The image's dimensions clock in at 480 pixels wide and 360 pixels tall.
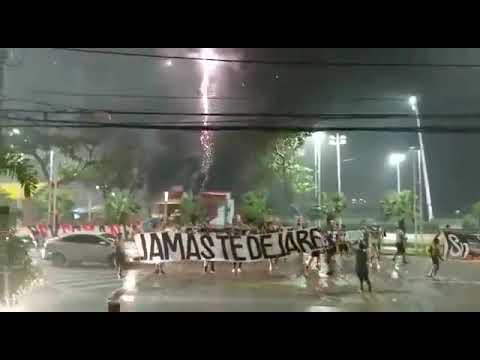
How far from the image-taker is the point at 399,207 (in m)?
6.98

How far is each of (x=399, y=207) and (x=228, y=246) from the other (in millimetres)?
2572

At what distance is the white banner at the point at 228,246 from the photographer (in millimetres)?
6816

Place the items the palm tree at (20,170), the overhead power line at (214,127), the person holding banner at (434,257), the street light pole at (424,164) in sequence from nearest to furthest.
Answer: the palm tree at (20,170)
the overhead power line at (214,127)
the person holding banner at (434,257)
the street light pole at (424,164)

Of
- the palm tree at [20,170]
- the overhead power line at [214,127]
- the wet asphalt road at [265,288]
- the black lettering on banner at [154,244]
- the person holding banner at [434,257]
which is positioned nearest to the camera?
the palm tree at [20,170]

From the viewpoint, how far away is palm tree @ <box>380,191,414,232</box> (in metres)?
6.93

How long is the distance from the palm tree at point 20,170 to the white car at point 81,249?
949 millimetres

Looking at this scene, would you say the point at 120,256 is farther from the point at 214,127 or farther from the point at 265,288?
the point at 214,127

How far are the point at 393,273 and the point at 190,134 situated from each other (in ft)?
11.7

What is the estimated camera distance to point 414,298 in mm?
6660

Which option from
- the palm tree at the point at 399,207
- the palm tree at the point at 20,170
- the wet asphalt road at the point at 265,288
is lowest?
the wet asphalt road at the point at 265,288

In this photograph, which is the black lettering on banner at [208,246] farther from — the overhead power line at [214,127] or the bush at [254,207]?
the overhead power line at [214,127]

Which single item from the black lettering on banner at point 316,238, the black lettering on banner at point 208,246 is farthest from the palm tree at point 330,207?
the black lettering on banner at point 208,246

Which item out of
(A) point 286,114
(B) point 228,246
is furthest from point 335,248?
(A) point 286,114
